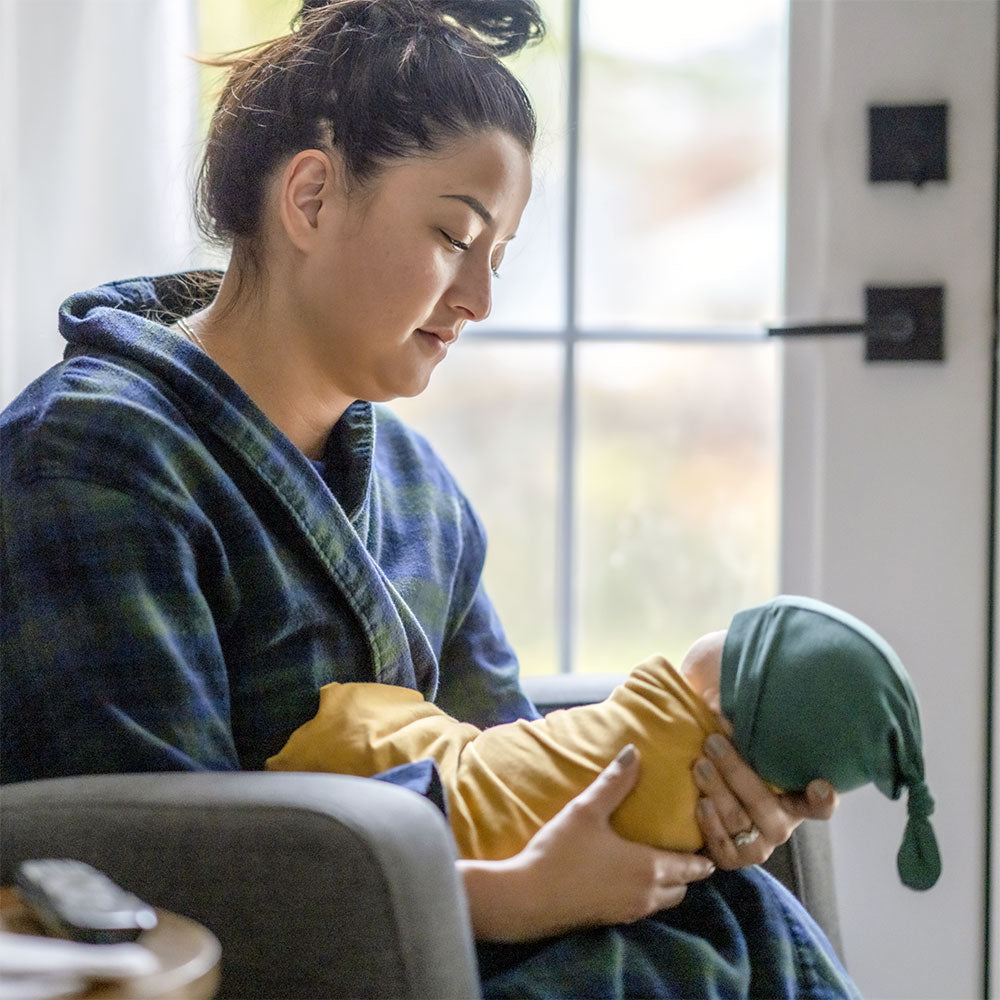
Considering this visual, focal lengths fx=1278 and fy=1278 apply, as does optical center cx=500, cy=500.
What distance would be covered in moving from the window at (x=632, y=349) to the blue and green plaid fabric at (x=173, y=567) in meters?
0.51

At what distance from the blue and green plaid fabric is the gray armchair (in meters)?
0.11

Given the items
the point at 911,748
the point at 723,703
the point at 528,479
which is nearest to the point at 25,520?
the point at 723,703

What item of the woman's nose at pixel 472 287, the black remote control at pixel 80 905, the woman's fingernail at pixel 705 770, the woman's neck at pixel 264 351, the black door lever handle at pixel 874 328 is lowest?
the woman's fingernail at pixel 705 770

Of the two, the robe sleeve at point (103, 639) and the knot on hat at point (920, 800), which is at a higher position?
the robe sleeve at point (103, 639)

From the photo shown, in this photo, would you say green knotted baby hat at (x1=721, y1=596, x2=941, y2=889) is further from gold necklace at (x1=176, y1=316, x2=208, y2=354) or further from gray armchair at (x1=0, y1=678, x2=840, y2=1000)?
gold necklace at (x1=176, y1=316, x2=208, y2=354)

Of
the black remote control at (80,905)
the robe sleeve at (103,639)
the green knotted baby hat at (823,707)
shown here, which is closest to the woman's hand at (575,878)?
the green knotted baby hat at (823,707)

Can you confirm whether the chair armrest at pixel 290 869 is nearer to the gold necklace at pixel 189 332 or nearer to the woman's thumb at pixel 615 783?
the woman's thumb at pixel 615 783

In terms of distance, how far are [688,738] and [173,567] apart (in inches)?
18.0

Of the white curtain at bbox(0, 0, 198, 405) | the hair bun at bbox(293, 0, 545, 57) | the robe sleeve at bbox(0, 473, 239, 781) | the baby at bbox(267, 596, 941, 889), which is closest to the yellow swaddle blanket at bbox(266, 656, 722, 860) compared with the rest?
the baby at bbox(267, 596, 941, 889)

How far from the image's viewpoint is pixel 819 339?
68.4 inches

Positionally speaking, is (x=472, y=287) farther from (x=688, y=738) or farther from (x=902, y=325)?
(x=902, y=325)

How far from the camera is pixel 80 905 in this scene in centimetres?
72

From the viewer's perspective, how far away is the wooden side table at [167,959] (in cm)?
66

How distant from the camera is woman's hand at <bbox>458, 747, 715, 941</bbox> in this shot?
3.31ft
